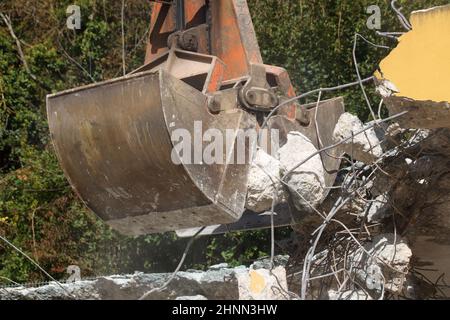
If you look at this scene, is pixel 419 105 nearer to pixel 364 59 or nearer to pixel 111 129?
pixel 111 129

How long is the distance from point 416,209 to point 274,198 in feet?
2.65

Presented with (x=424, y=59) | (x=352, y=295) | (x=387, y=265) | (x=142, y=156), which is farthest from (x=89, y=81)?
(x=424, y=59)

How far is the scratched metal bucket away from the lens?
5.50 m

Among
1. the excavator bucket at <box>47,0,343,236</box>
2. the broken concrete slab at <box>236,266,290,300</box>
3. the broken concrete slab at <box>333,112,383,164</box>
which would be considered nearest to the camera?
the broken concrete slab at <box>236,266,290,300</box>

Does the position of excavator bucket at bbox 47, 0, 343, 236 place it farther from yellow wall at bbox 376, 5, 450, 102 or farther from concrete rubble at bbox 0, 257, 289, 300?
yellow wall at bbox 376, 5, 450, 102

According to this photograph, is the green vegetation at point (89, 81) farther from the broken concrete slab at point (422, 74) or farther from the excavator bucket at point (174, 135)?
the broken concrete slab at point (422, 74)

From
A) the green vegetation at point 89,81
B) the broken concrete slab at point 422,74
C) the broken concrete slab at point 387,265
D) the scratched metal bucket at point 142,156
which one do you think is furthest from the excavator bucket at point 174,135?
the green vegetation at point 89,81

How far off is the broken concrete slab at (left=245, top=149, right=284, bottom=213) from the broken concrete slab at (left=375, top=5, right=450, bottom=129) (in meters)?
0.81

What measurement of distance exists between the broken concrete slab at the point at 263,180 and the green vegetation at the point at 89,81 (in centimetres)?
468

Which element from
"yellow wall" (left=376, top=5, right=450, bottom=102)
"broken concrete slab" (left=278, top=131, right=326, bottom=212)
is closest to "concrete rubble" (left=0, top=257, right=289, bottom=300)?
"broken concrete slab" (left=278, top=131, right=326, bottom=212)

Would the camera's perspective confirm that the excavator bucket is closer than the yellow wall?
No

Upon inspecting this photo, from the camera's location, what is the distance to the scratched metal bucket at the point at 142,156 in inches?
217

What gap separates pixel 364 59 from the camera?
11102 millimetres

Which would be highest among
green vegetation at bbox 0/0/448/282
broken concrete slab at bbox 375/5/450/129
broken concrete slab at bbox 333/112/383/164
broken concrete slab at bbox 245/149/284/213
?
broken concrete slab at bbox 375/5/450/129
